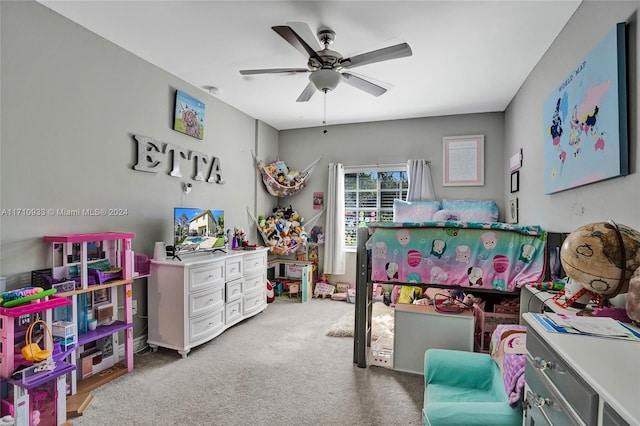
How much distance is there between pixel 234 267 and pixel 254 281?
1.53 ft

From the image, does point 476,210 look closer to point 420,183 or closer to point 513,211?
point 513,211

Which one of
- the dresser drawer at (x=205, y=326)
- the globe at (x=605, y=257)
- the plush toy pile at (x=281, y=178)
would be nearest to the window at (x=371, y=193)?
the plush toy pile at (x=281, y=178)

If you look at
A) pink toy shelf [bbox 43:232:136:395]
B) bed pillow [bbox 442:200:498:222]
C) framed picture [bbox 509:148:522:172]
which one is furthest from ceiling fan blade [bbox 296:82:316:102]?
bed pillow [bbox 442:200:498:222]

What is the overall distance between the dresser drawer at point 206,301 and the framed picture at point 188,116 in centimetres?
169

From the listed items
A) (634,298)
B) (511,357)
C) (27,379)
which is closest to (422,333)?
(511,357)

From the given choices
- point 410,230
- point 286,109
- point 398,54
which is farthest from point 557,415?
point 286,109

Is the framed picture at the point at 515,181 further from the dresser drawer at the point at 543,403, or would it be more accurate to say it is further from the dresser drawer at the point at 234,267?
the dresser drawer at the point at 234,267

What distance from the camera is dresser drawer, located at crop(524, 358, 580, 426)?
826 mm

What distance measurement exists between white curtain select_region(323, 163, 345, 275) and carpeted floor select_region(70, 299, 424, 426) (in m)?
1.82

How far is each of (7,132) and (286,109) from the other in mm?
2856

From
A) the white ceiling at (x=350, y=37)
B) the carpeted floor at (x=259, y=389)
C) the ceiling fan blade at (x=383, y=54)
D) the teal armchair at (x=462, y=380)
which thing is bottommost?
the carpeted floor at (x=259, y=389)

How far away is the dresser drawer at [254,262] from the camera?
3.65 metres

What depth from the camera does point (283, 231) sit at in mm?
4777

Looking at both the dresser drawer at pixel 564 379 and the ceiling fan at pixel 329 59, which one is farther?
the ceiling fan at pixel 329 59
